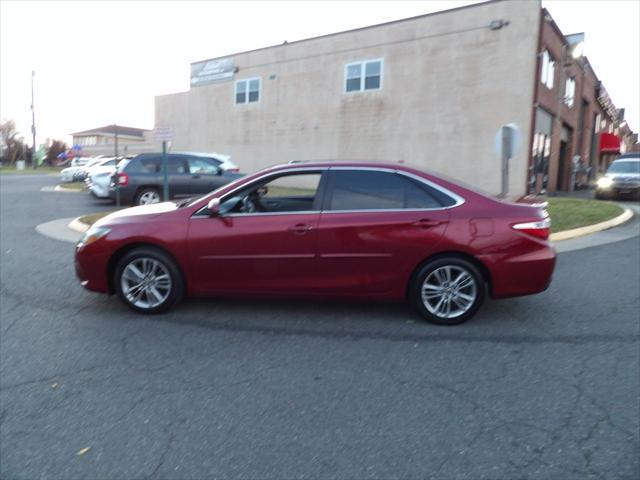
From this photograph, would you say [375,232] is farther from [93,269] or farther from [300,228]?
[93,269]

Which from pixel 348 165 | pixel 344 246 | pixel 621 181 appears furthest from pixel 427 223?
pixel 621 181

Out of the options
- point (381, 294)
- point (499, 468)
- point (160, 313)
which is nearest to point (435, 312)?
point (381, 294)

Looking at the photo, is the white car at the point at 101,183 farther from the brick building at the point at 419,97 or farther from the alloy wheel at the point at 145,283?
the alloy wheel at the point at 145,283

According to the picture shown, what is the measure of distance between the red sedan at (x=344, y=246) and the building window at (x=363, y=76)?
63.9 ft

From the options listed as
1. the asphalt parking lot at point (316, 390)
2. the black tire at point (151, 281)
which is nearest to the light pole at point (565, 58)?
the asphalt parking lot at point (316, 390)

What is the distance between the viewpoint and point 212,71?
30.7 meters

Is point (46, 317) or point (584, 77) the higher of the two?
point (584, 77)

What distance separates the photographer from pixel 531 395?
12.0 feet

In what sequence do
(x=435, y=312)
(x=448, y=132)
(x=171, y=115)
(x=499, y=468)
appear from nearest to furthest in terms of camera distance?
(x=499, y=468)
(x=435, y=312)
(x=448, y=132)
(x=171, y=115)

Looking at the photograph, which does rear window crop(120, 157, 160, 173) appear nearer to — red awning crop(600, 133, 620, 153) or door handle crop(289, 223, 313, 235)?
door handle crop(289, 223, 313, 235)

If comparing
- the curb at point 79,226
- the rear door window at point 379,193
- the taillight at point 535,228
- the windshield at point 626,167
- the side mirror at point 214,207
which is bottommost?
the curb at point 79,226

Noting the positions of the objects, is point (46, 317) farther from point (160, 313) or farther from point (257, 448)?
point (257, 448)

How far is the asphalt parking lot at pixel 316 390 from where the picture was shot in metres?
2.88

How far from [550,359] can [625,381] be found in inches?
22.3
